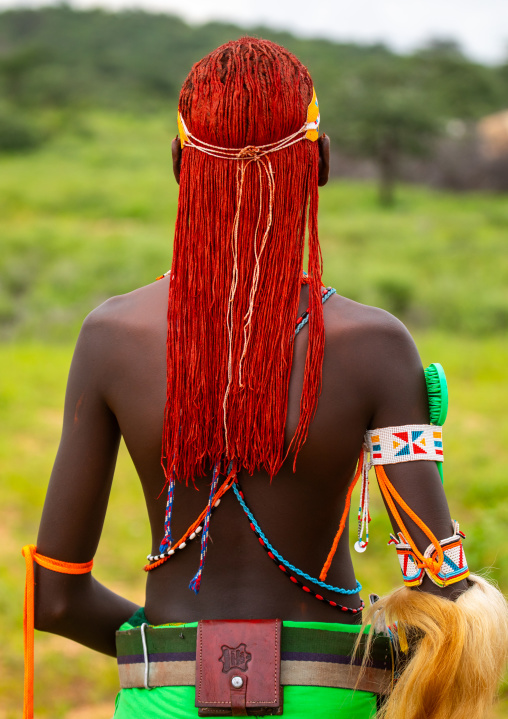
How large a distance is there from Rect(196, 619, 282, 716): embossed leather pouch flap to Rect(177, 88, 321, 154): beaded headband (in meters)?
0.81

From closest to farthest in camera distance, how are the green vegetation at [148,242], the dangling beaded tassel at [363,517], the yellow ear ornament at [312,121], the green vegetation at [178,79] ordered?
the yellow ear ornament at [312,121]
the dangling beaded tassel at [363,517]
the green vegetation at [148,242]
the green vegetation at [178,79]

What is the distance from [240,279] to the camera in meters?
1.51

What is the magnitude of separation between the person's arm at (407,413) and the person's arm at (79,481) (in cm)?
49

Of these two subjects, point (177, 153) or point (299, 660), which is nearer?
point (299, 660)

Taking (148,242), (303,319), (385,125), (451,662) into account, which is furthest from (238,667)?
(385,125)

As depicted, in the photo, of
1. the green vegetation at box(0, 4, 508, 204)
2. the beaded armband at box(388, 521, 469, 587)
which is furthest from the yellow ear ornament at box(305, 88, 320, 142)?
the green vegetation at box(0, 4, 508, 204)

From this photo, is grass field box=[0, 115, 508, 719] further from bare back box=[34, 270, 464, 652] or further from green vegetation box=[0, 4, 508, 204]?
green vegetation box=[0, 4, 508, 204]

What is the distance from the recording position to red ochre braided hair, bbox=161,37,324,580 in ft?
4.81

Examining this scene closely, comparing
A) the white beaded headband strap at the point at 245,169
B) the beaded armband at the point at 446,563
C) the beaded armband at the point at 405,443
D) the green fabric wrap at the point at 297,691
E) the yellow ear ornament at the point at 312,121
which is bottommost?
the green fabric wrap at the point at 297,691

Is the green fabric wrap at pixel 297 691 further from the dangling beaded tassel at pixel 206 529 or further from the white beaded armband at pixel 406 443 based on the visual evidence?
the white beaded armband at pixel 406 443

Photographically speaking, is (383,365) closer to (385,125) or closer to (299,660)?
(299,660)

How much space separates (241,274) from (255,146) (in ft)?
0.73

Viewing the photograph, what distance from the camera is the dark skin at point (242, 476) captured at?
146cm

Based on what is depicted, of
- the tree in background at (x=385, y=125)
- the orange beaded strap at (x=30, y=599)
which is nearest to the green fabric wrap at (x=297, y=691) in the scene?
the orange beaded strap at (x=30, y=599)
